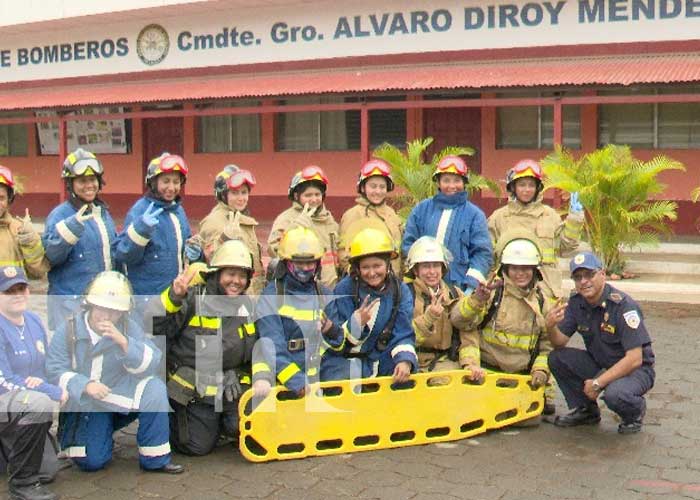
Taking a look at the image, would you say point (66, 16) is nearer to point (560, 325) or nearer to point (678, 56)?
point (678, 56)

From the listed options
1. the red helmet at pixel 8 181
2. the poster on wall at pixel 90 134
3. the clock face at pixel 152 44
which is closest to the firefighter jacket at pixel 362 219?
the red helmet at pixel 8 181

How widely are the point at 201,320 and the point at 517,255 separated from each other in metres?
1.99

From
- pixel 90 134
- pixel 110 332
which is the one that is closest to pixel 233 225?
pixel 110 332

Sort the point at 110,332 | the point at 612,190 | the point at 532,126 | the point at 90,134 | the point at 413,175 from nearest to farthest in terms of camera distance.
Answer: the point at 110,332 → the point at 612,190 → the point at 413,175 → the point at 532,126 → the point at 90,134

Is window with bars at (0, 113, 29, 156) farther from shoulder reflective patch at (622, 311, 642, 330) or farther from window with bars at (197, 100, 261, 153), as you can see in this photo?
shoulder reflective patch at (622, 311, 642, 330)

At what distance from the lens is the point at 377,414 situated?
17.4 ft

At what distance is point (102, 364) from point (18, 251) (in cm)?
124

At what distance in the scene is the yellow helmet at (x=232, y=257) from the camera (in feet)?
16.8

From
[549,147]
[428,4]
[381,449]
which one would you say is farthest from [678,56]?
[381,449]

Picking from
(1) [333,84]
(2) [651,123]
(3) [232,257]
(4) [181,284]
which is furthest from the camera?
(1) [333,84]

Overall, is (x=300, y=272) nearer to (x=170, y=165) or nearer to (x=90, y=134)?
(x=170, y=165)

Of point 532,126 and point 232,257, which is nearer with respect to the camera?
point 232,257

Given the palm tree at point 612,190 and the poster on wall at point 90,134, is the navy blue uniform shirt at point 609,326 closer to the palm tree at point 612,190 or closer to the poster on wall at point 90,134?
the palm tree at point 612,190

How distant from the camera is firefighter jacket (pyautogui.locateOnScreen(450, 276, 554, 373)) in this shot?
567cm
